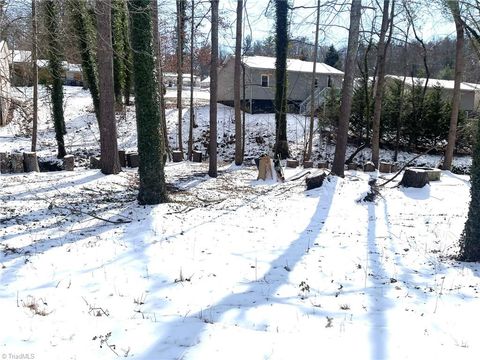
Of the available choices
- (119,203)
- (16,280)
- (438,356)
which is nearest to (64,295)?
(16,280)

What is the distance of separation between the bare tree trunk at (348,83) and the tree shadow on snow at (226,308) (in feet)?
21.1

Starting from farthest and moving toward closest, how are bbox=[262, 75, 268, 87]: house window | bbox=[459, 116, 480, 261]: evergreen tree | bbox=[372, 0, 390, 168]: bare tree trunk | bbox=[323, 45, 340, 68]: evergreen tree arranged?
1. bbox=[323, 45, 340, 68]: evergreen tree
2. bbox=[262, 75, 268, 87]: house window
3. bbox=[372, 0, 390, 168]: bare tree trunk
4. bbox=[459, 116, 480, 261]: evergreen tree

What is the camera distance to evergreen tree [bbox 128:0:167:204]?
27.0 ft

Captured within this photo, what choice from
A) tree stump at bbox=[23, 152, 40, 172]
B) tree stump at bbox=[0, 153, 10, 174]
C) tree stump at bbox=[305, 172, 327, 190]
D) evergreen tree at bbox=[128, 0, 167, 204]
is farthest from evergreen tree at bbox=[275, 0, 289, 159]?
evergreen tree at bbox=[128, 0, 167, 204]

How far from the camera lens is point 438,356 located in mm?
3252

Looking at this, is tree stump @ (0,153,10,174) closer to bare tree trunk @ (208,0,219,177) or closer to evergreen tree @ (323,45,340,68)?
bare tree trunk @ (208,0,219,177)

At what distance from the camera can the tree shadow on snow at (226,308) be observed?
10.9ft

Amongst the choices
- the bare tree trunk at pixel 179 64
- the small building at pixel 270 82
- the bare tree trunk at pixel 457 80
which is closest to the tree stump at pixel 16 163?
the bare tree trunk at pixel 179 64

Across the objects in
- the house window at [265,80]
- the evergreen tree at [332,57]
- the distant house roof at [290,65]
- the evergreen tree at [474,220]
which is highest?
the evergreen tree at [332,57]

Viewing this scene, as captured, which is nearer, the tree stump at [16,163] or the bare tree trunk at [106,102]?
the bare tree trunk at [106,102]

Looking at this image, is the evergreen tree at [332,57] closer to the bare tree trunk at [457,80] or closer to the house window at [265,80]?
the house window at [265,80]

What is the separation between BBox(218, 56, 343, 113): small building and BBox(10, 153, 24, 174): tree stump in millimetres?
19968

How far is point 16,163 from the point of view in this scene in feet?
41.6

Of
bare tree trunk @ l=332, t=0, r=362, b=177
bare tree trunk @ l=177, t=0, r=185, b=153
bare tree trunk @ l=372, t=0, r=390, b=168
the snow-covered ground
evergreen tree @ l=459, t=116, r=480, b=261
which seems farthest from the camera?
bare tree trunk @ l=177, t=0, r=185, b=153
